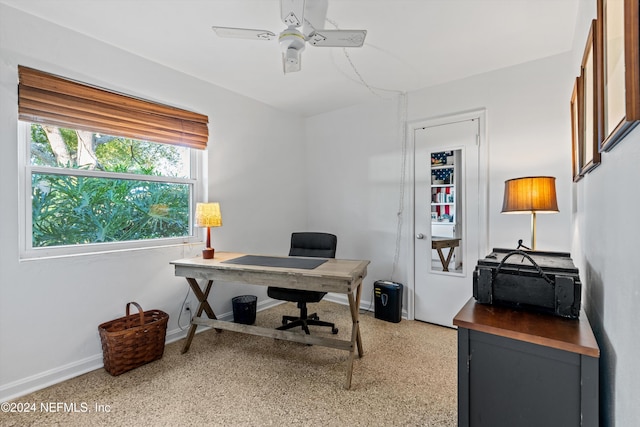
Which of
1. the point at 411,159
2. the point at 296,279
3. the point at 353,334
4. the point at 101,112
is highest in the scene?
the point at 101,112

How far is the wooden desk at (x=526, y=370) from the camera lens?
0.99m

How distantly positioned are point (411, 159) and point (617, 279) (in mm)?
2553

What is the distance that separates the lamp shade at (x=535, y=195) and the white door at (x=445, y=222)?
0.83m

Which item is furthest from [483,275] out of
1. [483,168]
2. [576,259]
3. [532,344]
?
[483,168]

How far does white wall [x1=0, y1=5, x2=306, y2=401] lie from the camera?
1960 mm

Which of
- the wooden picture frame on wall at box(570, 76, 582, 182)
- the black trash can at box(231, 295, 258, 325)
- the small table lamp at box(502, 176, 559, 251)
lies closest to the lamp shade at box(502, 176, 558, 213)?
the small table lamp at box(502, 176, 559, 251)

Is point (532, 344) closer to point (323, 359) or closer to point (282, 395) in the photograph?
point (282, 395)

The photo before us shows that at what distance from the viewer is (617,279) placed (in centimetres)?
95

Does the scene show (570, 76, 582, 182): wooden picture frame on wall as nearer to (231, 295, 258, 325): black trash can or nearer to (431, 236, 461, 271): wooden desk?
(431, 236, 461, 271): wooden desk

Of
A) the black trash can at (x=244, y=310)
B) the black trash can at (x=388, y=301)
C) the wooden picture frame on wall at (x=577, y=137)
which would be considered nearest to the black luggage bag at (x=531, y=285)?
the wooden picture frame on wall at (x=577, y=137)

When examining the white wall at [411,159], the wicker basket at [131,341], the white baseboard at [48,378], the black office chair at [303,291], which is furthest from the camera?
the black office chair at [303,291]

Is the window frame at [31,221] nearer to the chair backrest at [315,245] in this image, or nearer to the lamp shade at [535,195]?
the chair backrest at [315,245]

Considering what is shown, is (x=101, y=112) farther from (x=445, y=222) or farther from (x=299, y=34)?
(x=445, y=222)

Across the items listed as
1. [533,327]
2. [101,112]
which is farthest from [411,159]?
[101,112]
